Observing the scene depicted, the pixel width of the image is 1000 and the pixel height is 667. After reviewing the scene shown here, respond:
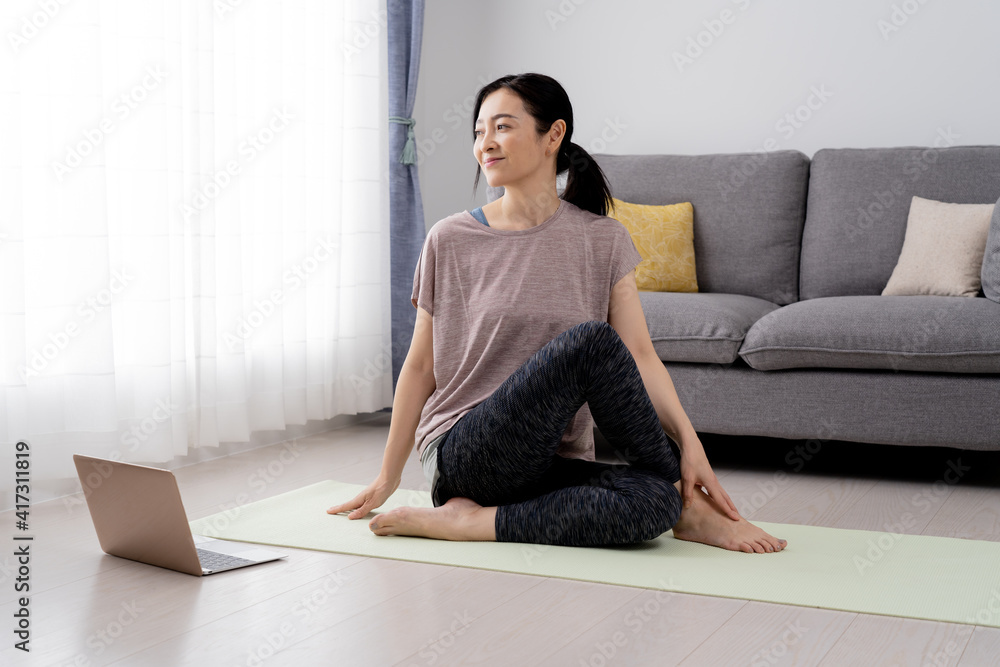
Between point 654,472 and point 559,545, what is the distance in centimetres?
24

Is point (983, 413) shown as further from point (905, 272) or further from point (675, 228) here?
point (675, 228)

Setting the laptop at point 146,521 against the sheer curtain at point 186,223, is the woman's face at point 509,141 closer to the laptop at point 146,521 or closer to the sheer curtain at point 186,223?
the laptop at point 146,521

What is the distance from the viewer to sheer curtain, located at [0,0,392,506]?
2.38m

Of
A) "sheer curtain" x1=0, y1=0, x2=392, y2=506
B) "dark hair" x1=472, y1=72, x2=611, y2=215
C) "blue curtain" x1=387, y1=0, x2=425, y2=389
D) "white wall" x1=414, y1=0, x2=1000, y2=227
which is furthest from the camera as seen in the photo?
"blue curtain" x1=387, y1=0, x2=425, y2=389

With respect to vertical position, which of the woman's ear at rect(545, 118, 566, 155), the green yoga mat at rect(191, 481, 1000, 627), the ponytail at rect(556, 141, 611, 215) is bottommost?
the green yoga mat at rect(191, 481, 1000, 627)

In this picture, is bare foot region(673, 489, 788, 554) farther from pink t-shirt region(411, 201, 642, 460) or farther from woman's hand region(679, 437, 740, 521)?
pink t-shirt region(411, 201, 642, 460)

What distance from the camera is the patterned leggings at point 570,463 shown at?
1.77 meters

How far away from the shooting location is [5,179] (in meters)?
2.29

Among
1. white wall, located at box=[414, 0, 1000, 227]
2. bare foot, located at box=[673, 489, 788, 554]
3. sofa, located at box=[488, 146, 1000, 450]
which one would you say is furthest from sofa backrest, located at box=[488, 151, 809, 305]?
bare foot, located at box=[673, 489, 788, 554]

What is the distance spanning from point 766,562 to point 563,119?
967 millimetres

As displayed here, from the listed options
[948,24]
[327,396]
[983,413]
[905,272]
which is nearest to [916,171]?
[905,272]

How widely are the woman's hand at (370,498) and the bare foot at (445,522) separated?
8 cm

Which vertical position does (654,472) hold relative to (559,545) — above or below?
above

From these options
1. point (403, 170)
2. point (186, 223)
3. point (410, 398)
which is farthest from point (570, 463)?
point (403, 170)
